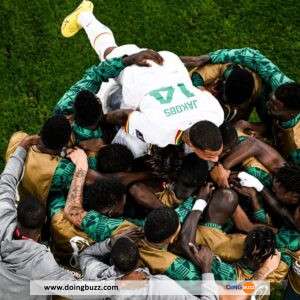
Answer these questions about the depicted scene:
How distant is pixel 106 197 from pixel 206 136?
0.74 meters

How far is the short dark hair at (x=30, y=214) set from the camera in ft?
14.0

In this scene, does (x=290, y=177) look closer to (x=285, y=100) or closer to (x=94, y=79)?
(x=285, y=100)

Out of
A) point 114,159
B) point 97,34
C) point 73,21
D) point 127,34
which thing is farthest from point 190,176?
point 127,34

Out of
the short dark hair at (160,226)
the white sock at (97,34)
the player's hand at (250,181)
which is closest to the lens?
the short dark hair at (160,226)

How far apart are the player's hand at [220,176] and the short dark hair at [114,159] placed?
1.85 feet

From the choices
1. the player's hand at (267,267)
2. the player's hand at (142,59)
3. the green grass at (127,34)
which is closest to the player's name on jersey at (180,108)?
the player's hand at (142,59)

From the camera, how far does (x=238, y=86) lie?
503 centimetres

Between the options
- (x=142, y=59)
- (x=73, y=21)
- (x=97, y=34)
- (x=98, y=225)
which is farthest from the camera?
(x=73, y=21)

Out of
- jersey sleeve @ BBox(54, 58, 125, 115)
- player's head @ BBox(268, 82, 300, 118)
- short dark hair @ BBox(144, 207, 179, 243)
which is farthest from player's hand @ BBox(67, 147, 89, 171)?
player's head @ BBox(268, 82, 300, 118)

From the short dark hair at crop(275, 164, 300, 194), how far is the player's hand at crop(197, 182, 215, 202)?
1.44 ft

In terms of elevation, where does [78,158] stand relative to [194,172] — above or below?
above

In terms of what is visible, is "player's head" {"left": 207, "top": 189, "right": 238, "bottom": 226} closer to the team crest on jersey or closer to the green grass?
the team crest on jersey

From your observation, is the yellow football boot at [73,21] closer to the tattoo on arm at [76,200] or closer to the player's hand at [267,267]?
the tattoo on arm at [76,200]

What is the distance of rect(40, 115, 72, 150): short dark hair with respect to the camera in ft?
15.0
